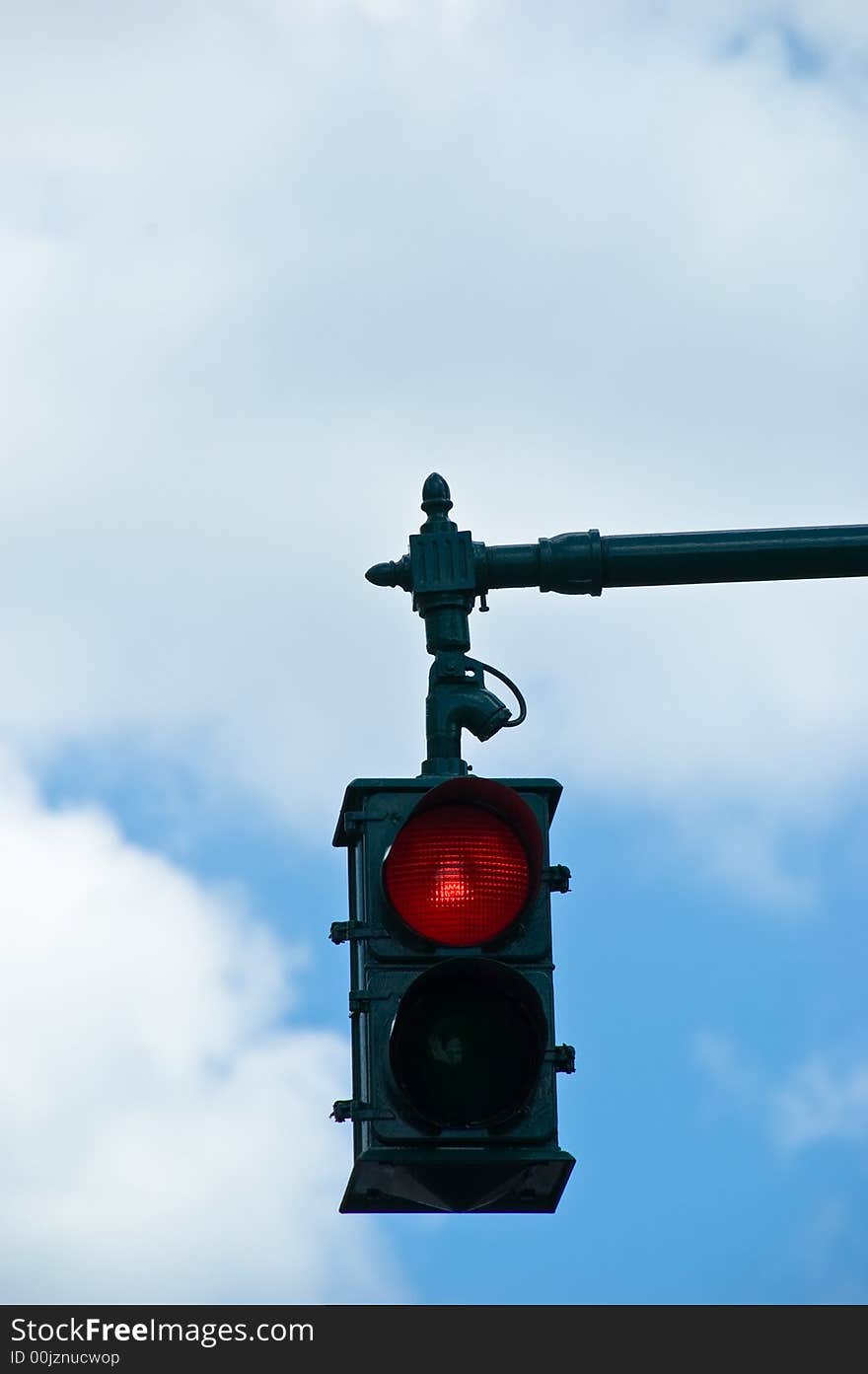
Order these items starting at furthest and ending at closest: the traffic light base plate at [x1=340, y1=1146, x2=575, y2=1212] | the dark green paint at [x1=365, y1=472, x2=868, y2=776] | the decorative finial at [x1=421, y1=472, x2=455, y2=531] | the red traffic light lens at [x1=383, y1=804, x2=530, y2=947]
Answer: the decorative finial at [x1=421, y1=472, x2=455, y2=531] → the dark green paint at [x1=365, y1=472, x2=868, y2=776] → the red traffic light lens at [x1=383, y1=804, x2=530, y2=947] → the traffic light base plate at [x1=340, y1=1146, x2=575, y2=1212]

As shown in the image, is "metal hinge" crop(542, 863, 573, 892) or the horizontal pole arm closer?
"metal hinge" crop(542, 863, 573, 892)

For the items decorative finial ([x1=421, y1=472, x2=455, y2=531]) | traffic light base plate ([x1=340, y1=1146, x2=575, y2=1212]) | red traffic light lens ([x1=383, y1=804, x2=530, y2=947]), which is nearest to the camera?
traffic light base plate ([x1=340, y1=1146, x2=575, y2=1212])

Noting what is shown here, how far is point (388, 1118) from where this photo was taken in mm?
3873

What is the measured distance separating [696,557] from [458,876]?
1175mm

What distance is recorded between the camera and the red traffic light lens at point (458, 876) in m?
3.99

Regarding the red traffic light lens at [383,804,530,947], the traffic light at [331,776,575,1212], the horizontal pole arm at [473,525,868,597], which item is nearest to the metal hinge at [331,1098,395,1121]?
the traffic light at [331,776,575,1212]

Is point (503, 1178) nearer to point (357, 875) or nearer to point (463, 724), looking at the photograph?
point (357, 875)

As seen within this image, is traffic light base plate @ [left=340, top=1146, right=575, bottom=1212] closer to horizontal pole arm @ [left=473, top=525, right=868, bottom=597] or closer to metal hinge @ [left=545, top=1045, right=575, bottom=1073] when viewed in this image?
metal hinge @ [left=545, top=1045, right=575, bottom=1073]

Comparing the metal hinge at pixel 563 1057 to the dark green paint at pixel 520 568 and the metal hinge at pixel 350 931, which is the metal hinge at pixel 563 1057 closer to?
the metal hinge at pixel 350 931

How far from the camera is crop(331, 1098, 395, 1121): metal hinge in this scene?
3871 mm

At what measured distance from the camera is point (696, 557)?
4816mm

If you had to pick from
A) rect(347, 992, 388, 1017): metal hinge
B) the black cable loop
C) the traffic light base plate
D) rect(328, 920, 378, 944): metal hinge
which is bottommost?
the traffic light base plate

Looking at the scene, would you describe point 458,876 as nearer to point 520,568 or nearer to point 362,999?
point 362,999

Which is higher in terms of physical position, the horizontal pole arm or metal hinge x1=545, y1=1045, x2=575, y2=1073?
the horizontal pole arm
